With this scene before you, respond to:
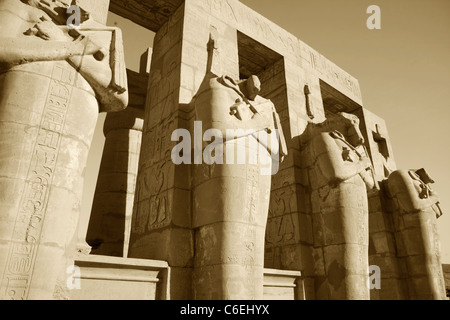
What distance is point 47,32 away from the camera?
3137mm

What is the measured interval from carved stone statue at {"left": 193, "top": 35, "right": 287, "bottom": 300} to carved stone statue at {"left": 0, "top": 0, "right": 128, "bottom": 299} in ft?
4.24

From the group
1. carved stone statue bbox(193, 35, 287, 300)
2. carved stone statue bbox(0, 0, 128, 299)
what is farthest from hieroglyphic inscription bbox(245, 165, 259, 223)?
carved stone statue bbox(0, 0, 128, 299)

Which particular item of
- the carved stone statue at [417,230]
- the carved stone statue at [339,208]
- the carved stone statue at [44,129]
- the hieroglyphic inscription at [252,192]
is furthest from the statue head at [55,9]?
the carved stone statue at [417,230]

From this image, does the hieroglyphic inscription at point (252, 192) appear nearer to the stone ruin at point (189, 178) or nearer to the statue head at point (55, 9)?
the stone ruin at point (189, 178)

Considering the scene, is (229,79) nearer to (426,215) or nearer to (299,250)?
(299,250)

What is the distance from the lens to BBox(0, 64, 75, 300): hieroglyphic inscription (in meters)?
2.46

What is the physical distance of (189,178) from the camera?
14.6 ft

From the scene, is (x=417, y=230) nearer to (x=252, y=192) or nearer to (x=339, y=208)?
(x=339, y=208)

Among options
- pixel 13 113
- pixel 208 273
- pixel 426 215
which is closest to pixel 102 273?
pixel 208 273

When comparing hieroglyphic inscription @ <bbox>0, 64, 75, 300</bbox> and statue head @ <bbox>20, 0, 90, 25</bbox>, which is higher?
statue head @ <bbox>20, 0, 90, 25</bbox>

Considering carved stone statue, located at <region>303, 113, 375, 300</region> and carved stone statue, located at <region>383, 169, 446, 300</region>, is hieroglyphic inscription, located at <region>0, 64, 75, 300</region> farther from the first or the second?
carved stone statue, located at <region>383, 169, 446, 300</region>

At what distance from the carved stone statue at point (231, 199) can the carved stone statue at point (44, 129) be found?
4.24 feet
